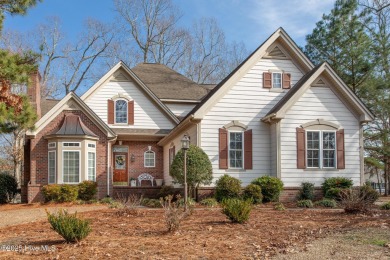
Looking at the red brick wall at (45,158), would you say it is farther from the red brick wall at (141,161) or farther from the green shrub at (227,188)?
the green shrub at (227,188)

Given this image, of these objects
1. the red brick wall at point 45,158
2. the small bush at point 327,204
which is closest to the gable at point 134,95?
the red brick wall at point 45,158

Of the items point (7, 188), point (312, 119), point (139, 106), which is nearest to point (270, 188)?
point (312, 119)

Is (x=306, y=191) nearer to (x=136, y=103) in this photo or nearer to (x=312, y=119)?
(x=312, y=119)

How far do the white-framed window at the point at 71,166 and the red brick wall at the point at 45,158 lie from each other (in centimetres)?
95

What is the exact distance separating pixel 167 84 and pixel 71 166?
973 cm

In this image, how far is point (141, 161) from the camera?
2422 centimetres

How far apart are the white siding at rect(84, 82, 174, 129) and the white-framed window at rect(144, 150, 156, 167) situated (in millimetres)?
1498

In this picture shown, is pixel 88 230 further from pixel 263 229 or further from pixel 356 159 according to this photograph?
pixel 356 159

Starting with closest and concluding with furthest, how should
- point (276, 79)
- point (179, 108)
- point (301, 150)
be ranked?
point (301, 150) < point (276, 79) < point (179, 108)

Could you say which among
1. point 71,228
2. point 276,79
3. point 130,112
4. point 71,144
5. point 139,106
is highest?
point 276,79

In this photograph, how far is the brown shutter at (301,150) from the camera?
728 inches

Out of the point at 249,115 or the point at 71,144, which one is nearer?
the point at 249,115

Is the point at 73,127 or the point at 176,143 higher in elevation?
the point at 73,127

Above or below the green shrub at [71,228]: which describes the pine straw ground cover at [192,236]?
below
